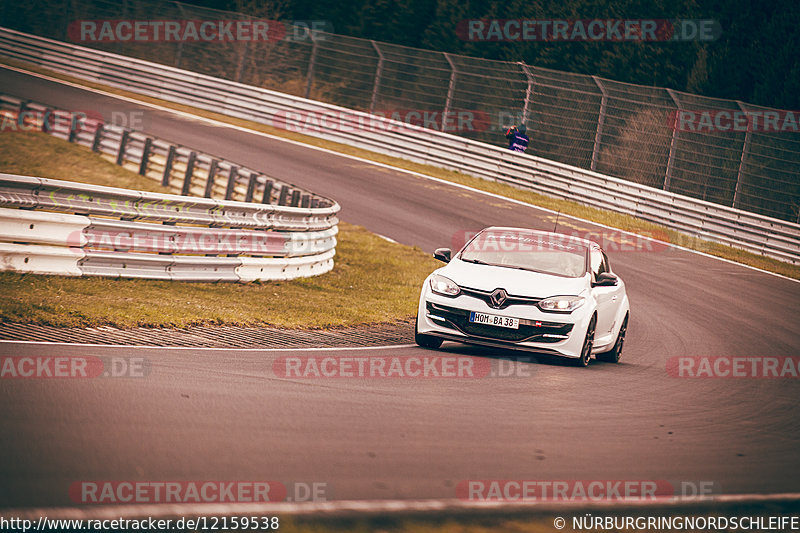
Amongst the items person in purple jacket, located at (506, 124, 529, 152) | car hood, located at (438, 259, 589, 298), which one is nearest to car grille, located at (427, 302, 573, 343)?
car hood, located at (438, 259, 589, 298)

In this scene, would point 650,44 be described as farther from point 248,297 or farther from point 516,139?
point 248,297

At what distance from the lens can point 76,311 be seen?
9844 mm

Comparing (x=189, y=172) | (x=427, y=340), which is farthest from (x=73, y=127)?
(x=427, y=340)

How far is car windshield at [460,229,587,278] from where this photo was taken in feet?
35.1

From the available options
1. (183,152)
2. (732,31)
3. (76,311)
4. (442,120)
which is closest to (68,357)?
(76,311)

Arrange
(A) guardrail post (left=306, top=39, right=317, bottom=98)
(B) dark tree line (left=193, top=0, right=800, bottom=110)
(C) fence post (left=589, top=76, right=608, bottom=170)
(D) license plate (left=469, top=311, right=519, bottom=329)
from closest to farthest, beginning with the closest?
(D) license plate (left=469, top=311, right=519, bottom=329) → (C) fence post (left=589, top=76, right=608, bottom=170) → (B) dark tree line (left=193, top=0, right=800, bottom=110) → (A) guardrail post (left=306, top=39, right=317, bottom=98)

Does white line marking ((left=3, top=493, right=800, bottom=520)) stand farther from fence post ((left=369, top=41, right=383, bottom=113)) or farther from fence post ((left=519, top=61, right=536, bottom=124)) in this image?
fence post ((left=369, top=41, right=383, bottom=113))

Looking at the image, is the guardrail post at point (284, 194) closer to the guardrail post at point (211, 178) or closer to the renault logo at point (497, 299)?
the guardrail post at point (211, 178)

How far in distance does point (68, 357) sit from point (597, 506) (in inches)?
182

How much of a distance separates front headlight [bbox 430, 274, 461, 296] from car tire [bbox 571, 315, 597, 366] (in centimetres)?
146

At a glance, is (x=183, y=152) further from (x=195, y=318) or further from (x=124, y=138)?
(x=195, y=318)

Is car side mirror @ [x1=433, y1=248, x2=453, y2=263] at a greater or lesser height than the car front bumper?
greater

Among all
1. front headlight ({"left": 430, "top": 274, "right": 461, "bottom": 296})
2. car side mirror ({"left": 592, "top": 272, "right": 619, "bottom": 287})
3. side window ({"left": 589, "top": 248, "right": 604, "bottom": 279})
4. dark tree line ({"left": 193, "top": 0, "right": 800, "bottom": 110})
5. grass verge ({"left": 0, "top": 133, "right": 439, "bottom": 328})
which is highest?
dark tree line ({"left": 193, "top": 0, "right": 800, "bottom": 110})

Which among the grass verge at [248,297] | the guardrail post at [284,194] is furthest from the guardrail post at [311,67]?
the guardrail post at [284,194]
